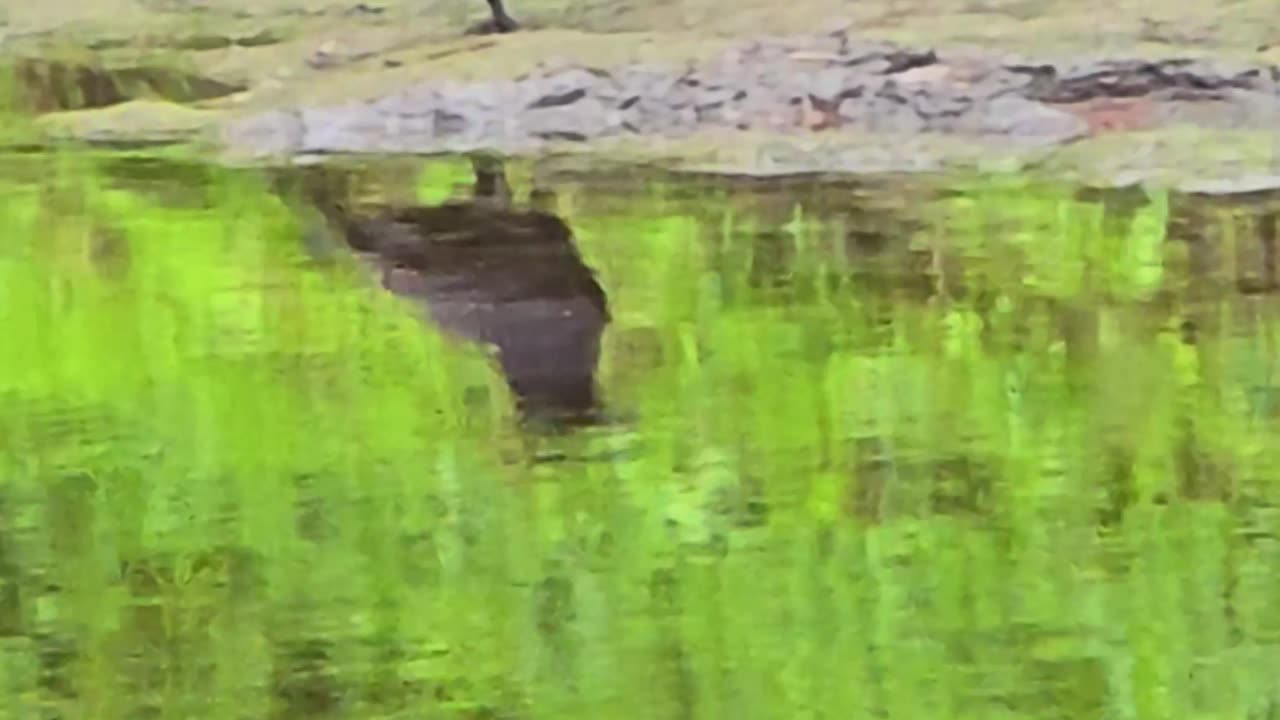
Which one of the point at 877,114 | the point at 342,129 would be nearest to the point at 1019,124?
the point at 877,114

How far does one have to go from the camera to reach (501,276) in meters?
0.90

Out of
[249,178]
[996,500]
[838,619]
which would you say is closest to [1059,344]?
[996,500]

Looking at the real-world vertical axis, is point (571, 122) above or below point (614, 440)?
above

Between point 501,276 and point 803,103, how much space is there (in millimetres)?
199

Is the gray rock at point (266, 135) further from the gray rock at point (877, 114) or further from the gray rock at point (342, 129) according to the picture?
the gray rock at point (877, 114)

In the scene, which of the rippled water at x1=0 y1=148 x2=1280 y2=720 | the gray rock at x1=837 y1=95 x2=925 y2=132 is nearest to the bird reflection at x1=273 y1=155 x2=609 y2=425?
the rippled water at x1=0 y1=148 x2=1280 y2=720

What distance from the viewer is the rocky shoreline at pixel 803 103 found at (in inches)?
35.3

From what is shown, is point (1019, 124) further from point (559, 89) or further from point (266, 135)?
point (266, 135)

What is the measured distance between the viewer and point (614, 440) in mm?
904

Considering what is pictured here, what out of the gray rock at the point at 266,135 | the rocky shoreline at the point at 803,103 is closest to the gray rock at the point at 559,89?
the rocky shoreline at the point at 803,103

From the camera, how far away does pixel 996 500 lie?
91 cm

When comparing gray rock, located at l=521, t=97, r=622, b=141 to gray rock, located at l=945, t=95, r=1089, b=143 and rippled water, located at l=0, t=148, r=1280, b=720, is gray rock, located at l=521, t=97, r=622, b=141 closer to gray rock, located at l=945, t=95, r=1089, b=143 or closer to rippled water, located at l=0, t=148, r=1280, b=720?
rippled water, located at l=0, t=148, r=1280, b=720

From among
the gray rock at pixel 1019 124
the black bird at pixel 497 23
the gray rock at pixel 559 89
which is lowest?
the gray rock at pixel 1019 124

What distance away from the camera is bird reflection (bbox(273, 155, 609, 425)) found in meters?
0.89
